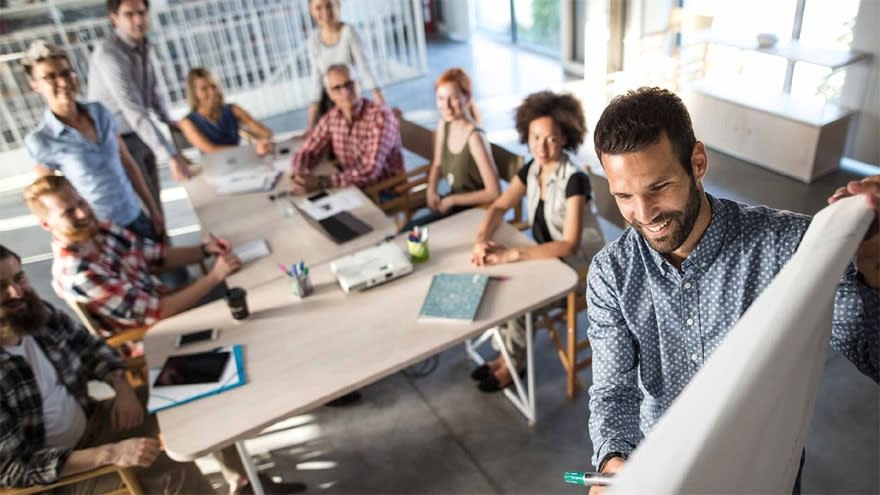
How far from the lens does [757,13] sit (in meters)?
4.94

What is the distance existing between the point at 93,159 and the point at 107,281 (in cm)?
100

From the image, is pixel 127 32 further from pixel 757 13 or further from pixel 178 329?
pixel 757 13

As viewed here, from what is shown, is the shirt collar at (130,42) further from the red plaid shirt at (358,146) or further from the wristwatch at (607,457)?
the wristwatch at (607,457)

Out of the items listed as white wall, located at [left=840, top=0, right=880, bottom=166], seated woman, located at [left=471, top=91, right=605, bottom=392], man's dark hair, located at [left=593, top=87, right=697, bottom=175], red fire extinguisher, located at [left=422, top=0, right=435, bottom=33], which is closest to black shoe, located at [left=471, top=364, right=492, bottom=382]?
seated woman, located at [left=471, top=91, right=605, bottom=392]

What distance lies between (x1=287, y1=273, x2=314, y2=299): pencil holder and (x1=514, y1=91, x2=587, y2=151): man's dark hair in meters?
1.09

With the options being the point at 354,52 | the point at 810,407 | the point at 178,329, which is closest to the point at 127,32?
the point at 354,52

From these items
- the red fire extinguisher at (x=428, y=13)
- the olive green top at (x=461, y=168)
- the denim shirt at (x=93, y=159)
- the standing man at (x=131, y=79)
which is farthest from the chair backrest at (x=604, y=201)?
the red fire extinguisher at (x=428, y=13)

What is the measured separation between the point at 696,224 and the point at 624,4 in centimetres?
545

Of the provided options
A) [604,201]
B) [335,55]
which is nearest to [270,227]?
[604,201]

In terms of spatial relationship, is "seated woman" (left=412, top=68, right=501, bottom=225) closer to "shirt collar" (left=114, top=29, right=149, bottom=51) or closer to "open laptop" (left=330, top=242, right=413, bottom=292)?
"open laptop" (left=330, top=242, right=413, bottom=292)

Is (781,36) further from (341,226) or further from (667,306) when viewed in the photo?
(667,306)

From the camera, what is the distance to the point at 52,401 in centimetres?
201

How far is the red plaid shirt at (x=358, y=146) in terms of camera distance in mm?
3340

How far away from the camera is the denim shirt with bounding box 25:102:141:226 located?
116 inches
